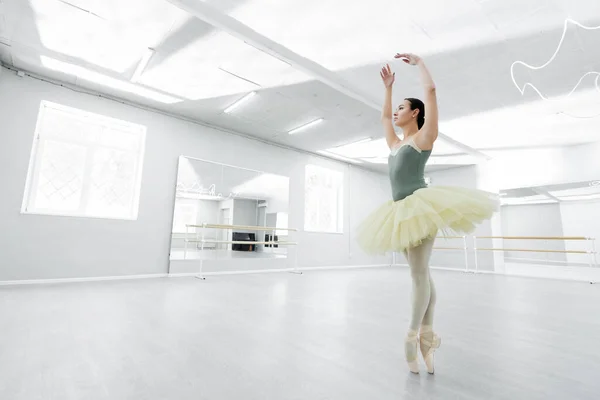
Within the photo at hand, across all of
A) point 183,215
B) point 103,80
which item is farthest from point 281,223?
point 103,80

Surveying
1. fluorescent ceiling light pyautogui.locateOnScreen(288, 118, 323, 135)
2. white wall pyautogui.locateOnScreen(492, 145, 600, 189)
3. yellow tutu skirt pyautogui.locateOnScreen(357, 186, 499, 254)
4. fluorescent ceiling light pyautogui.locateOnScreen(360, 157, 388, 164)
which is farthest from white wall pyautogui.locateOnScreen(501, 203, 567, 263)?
yellow tutu skirt pyautogui.locateOnScreen(357, 186, 499, 254)

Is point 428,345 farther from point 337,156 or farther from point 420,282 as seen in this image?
point 337,156

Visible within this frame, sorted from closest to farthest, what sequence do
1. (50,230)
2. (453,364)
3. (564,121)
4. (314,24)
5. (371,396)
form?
(371,396)
(453,364)
(314,24)
(50,230)
(564,121)

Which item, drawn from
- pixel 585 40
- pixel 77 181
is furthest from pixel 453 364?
pixel 77 181

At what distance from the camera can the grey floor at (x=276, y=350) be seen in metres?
1.04

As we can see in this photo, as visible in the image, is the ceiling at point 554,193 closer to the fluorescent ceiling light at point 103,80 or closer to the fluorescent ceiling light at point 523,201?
the fluorescent ceiling light at point 523,201

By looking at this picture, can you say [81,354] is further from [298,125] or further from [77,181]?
[298,125]

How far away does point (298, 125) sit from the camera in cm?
533

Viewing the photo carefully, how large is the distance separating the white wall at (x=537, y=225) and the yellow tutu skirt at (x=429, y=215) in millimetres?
10338

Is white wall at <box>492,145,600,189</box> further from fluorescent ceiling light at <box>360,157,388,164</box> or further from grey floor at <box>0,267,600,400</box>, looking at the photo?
grey floor at <box>0,267,600,400</box>

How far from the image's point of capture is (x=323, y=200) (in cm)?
741

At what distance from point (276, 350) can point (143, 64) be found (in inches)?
143

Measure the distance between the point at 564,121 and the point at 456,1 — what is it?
3813 mm

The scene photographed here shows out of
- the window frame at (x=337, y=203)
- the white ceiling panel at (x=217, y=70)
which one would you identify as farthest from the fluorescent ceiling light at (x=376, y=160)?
the white ceiling panel at (x=217, y=70)
